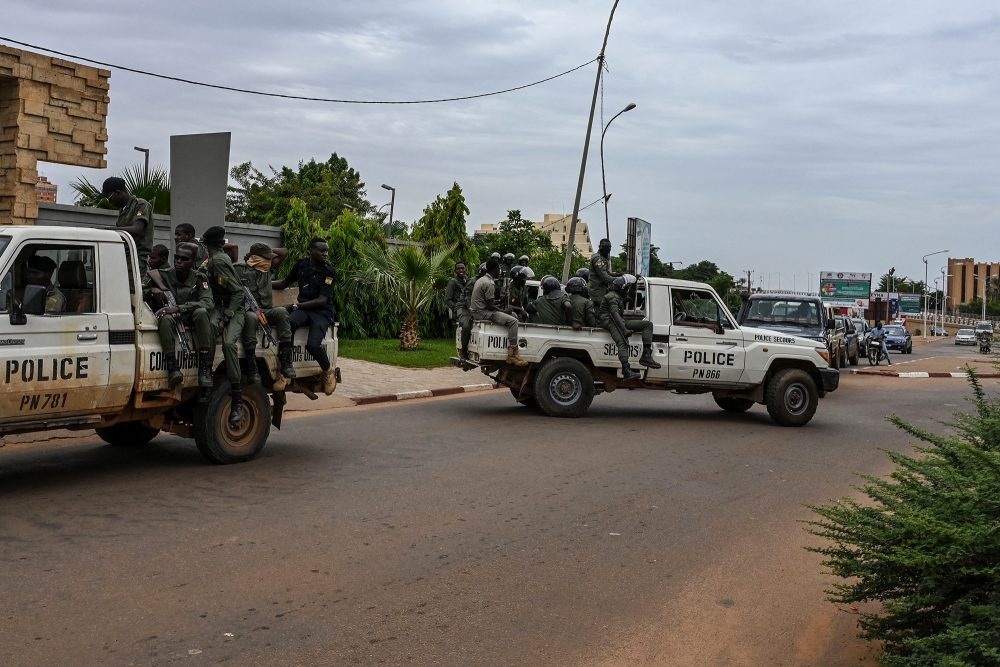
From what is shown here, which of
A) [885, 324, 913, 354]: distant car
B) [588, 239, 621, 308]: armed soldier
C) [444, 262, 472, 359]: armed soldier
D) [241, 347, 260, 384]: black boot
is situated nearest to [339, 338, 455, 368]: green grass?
[444, 262, 472, 359]: armed soldier

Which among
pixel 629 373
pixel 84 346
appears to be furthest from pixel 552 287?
pixel 84 346

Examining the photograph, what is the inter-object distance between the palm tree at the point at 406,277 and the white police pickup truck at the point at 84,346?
14.1 metres

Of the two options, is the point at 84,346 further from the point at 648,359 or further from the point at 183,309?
the point at 648,359

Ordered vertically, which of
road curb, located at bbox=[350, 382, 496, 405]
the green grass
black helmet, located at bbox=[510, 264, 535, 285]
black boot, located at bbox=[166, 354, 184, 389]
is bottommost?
road curb, located at bbox=[350, 382, 496, 405]

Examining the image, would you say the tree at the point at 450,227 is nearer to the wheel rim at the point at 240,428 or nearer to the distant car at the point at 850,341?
the distant car at the point at 850,341

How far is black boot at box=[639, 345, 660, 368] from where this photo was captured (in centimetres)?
1407

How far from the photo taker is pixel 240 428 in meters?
9.68

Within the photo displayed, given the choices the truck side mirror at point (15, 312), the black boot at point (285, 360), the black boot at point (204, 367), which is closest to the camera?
the truck side mirror at point (15, 312)

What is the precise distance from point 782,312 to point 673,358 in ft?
29.6

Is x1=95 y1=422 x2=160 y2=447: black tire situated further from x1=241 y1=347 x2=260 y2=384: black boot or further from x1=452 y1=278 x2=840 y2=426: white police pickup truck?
x1=452 y1=278 x2=840 y2=426: white police pickup truck

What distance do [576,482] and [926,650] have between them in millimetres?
5617

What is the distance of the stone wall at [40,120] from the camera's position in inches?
579

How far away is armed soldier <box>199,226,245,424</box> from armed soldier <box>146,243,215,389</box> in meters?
0.16

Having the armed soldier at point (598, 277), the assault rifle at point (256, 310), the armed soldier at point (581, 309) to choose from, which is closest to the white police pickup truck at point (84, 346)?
the assault rifle at point (256, 310)
